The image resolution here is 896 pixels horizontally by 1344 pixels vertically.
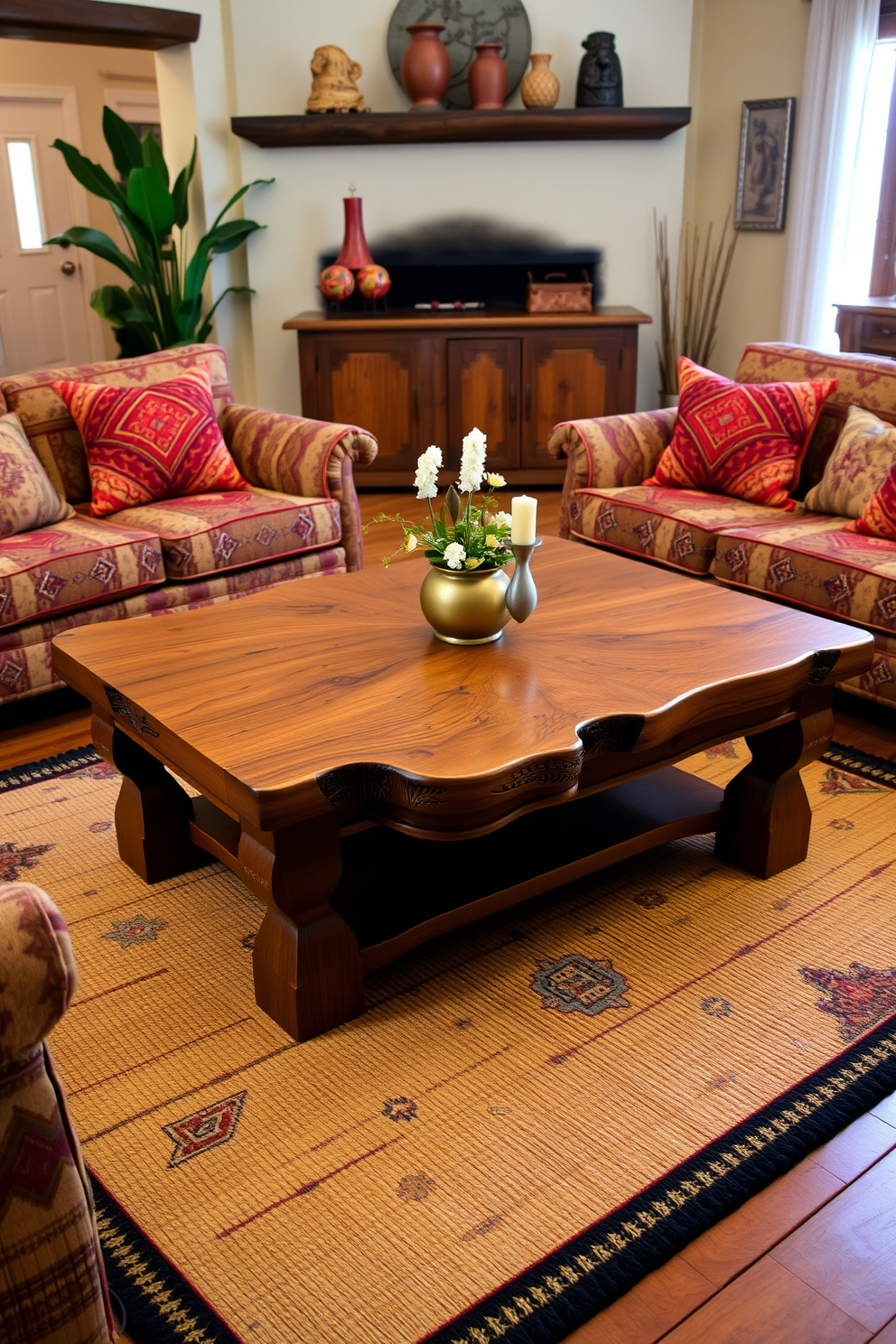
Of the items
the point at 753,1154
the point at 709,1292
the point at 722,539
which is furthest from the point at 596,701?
the point at 722,539

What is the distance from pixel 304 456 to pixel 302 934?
2131 mm

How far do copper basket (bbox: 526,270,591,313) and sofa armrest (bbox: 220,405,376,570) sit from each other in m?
2.04

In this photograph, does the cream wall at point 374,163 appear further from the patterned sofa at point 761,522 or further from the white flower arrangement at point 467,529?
the white flower arrangement at point 467,529

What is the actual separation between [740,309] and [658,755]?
4.37 metres

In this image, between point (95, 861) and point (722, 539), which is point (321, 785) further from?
point (722, 539)

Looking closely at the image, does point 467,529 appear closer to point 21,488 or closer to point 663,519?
point 663,519

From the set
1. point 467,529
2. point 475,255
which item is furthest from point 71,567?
point 475,255

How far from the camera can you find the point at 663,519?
11.0ft

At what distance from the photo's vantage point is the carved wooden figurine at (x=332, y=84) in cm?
504

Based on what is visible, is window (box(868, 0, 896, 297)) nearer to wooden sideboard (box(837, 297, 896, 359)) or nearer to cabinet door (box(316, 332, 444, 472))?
wooden sideboard (box(837, 297, 896, 359))

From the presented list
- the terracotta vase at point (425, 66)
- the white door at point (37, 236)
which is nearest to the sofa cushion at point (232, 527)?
the terracotta vase at point (425, 66)

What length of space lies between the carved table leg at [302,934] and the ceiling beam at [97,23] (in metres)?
4.17

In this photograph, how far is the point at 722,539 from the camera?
3170 mm

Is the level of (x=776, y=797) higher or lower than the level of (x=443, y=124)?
lower
